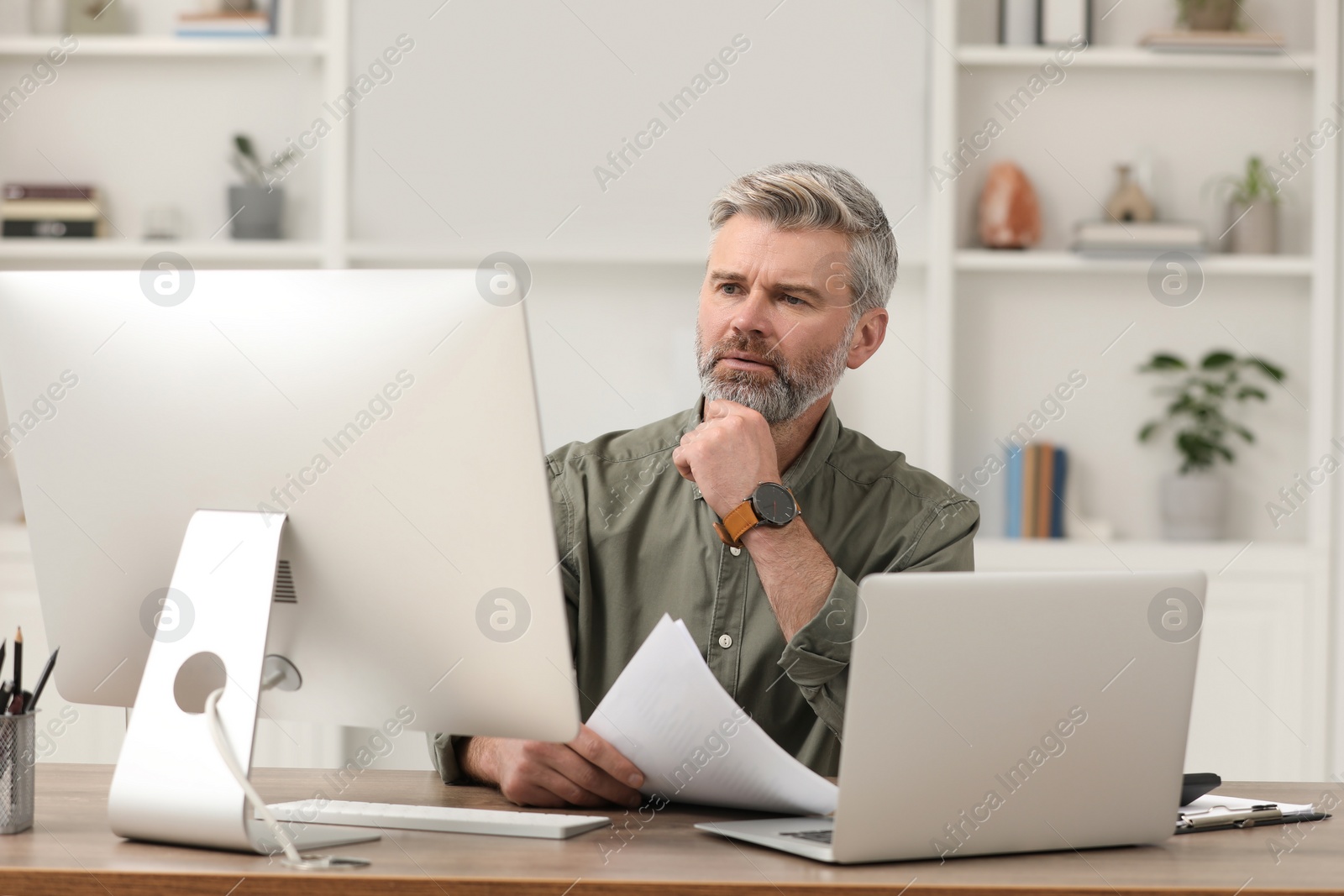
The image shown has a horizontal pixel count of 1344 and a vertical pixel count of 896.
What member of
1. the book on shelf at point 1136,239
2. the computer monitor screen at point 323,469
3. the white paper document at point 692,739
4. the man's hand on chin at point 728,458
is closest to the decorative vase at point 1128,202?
the book on shelf at point 1136,239

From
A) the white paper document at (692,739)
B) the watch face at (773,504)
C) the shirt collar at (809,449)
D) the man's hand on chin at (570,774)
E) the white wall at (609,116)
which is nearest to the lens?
the white paper document at (692,739)

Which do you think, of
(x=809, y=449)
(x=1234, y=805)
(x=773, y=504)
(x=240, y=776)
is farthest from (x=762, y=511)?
(x=240, y=776)

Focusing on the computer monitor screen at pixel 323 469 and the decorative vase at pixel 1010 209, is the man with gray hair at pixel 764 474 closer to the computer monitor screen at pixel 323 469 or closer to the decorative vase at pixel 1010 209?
the computer monitor screen at pixel 323 469

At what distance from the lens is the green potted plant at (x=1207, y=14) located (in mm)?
3246

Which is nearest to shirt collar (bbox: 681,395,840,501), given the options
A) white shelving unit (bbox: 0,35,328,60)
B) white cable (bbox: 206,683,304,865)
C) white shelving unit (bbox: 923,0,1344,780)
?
white cable (bbox: 206,683,304,865)

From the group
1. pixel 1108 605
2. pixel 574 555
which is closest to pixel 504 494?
pixel 1108 605

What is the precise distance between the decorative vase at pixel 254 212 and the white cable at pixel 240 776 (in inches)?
97.2

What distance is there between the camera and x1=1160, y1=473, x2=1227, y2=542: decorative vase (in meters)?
3.22

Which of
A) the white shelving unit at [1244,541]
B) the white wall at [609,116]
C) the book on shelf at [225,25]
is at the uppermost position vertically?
the book on shelf at [225,25]

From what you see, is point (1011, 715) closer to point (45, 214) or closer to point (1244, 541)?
point (1244, 541)

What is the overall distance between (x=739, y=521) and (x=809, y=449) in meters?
0.33

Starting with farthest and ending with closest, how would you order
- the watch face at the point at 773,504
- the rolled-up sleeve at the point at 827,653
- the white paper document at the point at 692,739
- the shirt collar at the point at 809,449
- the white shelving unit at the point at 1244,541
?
1. the white shelving unit at the point at 1244,541
2. the shirt collar at the point at 809,449
3. the watch face at the point at 773,504
4. the rolled-up sleeve at the point at 827,653
5. the white paper document at the point at 692,739

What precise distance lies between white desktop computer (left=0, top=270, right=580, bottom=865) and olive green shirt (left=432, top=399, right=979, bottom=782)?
623 mm

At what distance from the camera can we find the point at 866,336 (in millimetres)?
1861
